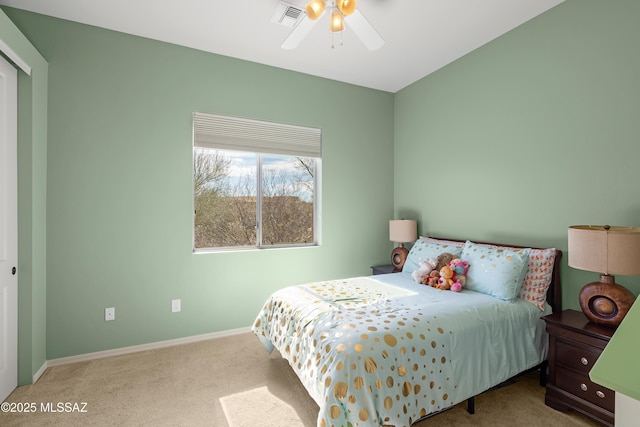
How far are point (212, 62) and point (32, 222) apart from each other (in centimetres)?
206

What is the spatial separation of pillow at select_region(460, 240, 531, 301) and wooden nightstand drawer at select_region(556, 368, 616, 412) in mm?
544

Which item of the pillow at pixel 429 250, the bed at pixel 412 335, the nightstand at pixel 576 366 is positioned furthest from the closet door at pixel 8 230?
the nightstand at pixel 576 366

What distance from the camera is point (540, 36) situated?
257 centimetres

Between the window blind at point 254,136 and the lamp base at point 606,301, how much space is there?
273 centimetres

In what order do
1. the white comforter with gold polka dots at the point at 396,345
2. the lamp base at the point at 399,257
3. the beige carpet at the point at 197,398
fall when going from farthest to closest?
the lamp base at the point at 399,257
the beige carpet at the point at 197,398
the white comforter with gold polka dots at the point at 396,345

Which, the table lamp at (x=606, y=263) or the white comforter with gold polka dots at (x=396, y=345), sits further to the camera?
the table lamp at (x=606, y=263)

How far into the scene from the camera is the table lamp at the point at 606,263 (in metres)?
1.80

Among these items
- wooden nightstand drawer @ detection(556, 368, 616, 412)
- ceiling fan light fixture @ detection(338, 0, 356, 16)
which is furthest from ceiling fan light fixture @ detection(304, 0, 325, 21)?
wooden nightstand drawer @ detection(556, 368, 616, 412)

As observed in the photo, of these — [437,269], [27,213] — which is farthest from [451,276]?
[27,213]

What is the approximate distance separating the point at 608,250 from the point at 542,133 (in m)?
1.15

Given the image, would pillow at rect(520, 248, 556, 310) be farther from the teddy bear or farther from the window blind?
the window blind

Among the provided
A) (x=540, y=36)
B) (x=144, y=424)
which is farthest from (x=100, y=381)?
(x=540, y=36)

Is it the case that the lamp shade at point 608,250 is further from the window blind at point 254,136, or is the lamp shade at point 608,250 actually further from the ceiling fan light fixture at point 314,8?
the window blind at point 254,136

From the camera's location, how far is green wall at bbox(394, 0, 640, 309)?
214cm
